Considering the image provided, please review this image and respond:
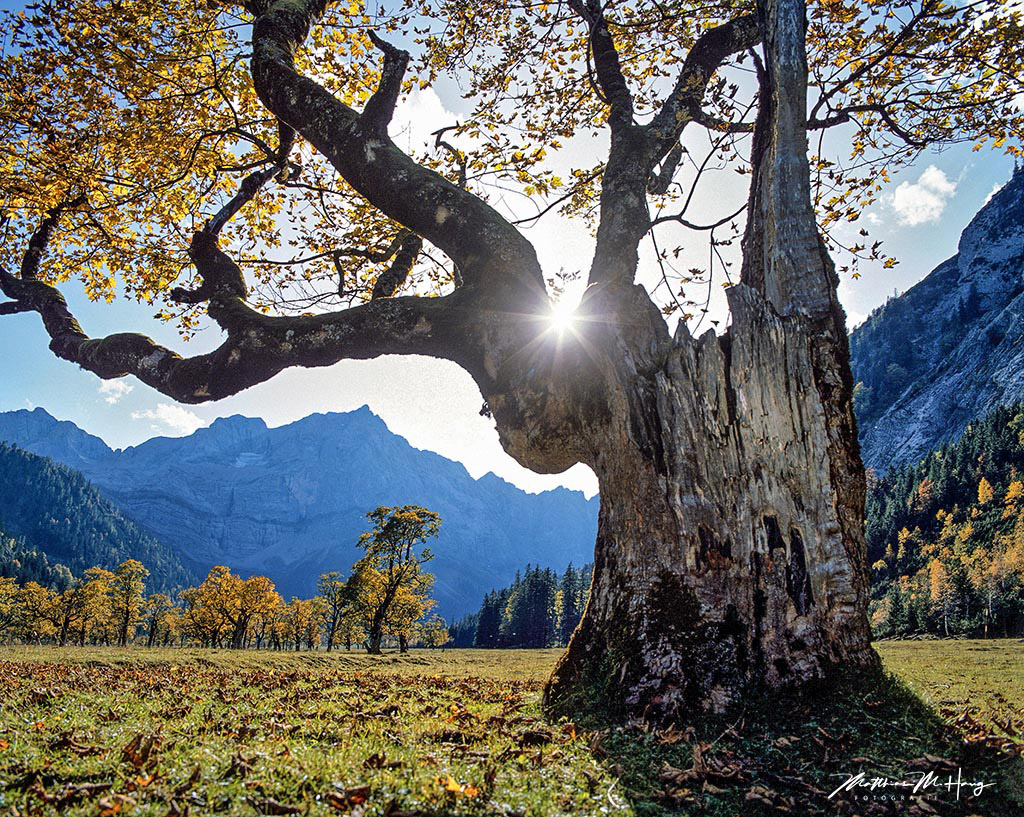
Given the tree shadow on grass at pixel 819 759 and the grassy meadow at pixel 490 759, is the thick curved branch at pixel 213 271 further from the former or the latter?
the tree shadow on grass at pixel 819 759

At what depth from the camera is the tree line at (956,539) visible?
74062 millimetres

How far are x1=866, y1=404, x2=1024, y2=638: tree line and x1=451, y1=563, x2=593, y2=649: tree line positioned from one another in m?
53.9

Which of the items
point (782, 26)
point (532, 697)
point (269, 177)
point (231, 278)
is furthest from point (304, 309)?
point (782, 26)

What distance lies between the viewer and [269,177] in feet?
35.4

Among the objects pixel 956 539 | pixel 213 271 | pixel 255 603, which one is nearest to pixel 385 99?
pixel 213 271

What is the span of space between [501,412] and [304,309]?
5.78m

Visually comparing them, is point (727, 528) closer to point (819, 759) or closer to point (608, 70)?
point (819, 759)

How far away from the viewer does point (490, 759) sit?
3902mm

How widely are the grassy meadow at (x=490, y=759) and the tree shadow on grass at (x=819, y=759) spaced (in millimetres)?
14

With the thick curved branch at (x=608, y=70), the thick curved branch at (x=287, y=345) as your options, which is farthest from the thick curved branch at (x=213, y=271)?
the thick curved branch at (x=608, y=70)

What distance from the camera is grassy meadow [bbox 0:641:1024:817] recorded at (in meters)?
3.05

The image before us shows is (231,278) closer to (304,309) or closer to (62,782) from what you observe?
(304,309)

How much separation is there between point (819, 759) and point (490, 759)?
97.2 inches

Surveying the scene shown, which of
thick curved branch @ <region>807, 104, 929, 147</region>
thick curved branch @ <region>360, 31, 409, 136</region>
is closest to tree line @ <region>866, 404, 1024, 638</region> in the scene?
thick curved branch @ <region>807, 104, 929, 147</region>
